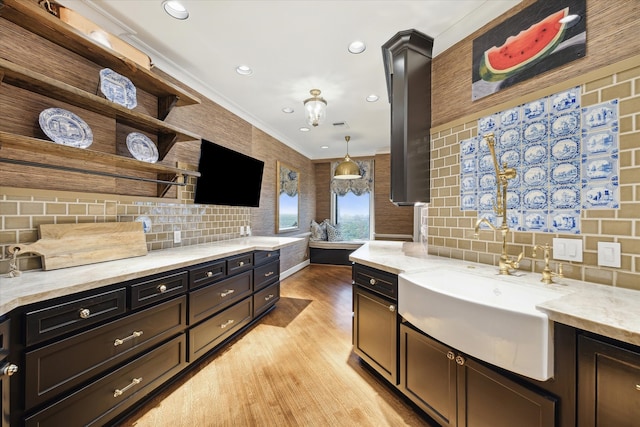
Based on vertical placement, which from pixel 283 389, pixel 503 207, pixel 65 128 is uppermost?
pixel 65 128

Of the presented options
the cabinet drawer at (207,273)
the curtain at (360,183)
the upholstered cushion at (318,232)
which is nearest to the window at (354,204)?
the curtain at (360,183)

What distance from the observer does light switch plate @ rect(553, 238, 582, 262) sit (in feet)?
Answer: 4.12

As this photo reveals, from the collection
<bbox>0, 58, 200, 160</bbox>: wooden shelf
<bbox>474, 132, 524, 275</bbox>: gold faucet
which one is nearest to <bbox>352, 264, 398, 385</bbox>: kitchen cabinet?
<bbox>474, 132, 524, 275</bbox>: gold faucet

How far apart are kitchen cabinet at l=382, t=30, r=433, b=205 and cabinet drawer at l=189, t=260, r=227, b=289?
64.1 inches

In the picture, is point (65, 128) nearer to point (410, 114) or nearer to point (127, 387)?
point (127, 387)

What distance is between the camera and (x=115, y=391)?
1.39 m

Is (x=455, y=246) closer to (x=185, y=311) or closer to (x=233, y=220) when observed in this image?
(x=185, y=311)

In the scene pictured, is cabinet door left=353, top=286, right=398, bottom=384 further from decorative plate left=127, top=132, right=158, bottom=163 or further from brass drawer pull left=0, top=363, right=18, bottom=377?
decorative plate left=127, top=132, right=158, bottom=163

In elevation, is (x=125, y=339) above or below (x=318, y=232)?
below

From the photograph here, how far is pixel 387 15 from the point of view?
1.81 m

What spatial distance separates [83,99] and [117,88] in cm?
31

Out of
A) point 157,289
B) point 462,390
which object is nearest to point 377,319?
point 462,390

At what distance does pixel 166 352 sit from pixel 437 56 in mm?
3029

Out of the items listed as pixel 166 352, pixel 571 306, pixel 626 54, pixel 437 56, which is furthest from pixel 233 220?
pixel 626 54
